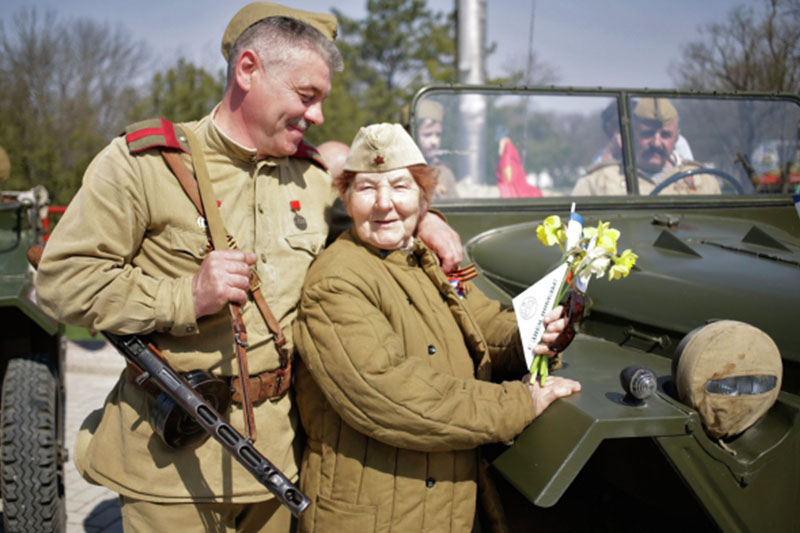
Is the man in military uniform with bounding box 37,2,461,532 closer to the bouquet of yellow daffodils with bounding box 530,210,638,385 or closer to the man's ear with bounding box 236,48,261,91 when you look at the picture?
the man's ear with bounding box 236,48,261,91

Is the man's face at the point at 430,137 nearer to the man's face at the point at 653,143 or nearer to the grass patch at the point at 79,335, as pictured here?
the man's face at the point at 653,143

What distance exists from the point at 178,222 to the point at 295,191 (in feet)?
1.25

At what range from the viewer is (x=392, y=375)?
1693 mm

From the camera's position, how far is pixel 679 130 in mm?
3488

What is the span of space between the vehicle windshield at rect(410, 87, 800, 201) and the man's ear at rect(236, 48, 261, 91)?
1401 mm

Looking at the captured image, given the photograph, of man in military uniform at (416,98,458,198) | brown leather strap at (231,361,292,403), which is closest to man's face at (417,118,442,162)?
man in military uniform at (416,98,458,198)

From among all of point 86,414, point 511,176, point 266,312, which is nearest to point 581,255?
point 266,312

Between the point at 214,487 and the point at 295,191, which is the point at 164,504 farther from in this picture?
the point at 295,191

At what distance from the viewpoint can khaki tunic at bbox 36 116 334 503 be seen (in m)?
1.77

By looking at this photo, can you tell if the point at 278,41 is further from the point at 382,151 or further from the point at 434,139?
the point at 434,139

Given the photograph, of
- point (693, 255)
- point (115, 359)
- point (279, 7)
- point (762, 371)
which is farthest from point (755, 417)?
point (115, 359)

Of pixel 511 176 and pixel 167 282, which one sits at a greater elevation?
pixel 511 176

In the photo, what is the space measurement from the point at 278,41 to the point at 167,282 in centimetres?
68

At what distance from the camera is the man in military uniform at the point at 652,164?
10.9 feet
